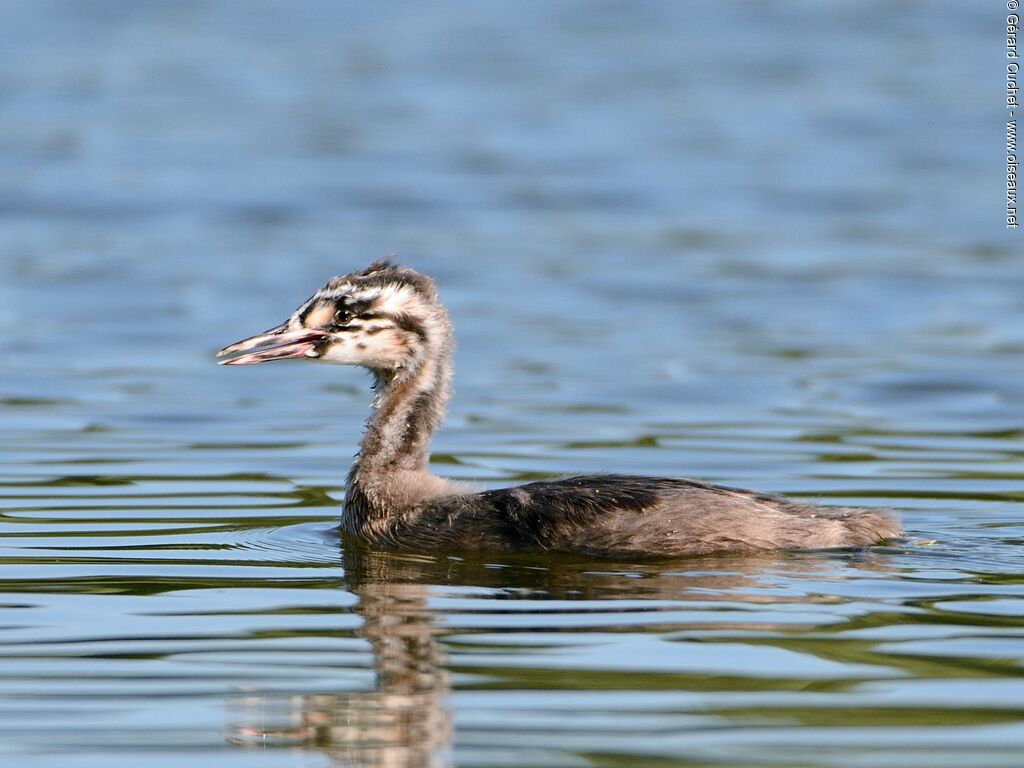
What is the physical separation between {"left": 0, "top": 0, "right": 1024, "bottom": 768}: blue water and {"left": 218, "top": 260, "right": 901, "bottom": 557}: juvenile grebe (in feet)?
0.67

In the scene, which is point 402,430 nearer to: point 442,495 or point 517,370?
point 442,495

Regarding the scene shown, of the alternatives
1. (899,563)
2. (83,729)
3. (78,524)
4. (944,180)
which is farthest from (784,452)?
(944,180)

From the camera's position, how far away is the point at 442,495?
1191 centimetres

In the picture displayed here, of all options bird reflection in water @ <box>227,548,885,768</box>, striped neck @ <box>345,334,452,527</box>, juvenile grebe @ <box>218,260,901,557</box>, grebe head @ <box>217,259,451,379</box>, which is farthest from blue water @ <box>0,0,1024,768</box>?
grebe head @ <box>217,259,451,379</box>

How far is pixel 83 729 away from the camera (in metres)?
7.71

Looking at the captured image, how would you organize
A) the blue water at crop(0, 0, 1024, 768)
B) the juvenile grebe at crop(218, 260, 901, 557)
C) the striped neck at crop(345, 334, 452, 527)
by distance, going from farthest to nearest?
the striped neck at crop(345, 334, 452, 527) → the juvenile grebe at crop(218, 260, 901, 557) → the blue water at crop(0, 0, 1024, 768)

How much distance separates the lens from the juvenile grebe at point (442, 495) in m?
11.0

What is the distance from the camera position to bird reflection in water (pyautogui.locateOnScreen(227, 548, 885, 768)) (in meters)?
7.71

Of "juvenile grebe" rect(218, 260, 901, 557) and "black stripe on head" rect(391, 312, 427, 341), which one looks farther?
"black stripe on head" rect(391, 312, 427, 341)

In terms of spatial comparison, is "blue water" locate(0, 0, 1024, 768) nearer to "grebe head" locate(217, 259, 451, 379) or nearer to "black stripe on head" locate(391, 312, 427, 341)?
"grebe head" locate(217, 259, 451, 379)

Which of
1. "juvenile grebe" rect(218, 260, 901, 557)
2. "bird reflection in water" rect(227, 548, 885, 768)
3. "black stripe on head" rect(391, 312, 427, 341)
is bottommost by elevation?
"bird reflection in water" rect(227, 548, 885, 768)

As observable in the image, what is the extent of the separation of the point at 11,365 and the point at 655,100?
67.5 ft

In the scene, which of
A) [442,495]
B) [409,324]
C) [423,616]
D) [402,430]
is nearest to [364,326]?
[409,324]

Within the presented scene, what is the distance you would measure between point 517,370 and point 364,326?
6.40m
